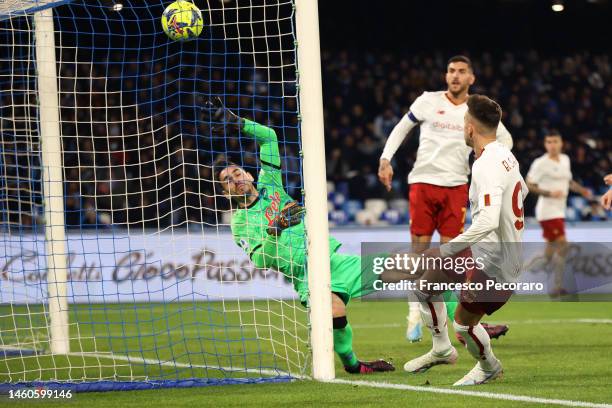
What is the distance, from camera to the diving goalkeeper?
678cm

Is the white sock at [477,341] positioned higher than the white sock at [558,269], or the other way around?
the white sock at [477,341]

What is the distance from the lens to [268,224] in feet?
23.7

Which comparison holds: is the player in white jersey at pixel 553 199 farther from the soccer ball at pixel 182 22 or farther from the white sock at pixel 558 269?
the soccer ball at pixel 182 22

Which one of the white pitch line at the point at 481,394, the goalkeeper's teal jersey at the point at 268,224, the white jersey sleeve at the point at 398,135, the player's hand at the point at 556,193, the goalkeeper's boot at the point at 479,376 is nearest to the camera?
the white pitch line at the point at 481,394

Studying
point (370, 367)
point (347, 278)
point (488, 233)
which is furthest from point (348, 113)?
point (488, 233)

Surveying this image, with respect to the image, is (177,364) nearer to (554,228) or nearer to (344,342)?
(344,342)

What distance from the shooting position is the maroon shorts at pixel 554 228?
13898mm

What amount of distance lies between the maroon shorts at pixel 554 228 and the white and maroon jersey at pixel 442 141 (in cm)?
540

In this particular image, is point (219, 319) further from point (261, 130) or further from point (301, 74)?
point (301, 74)

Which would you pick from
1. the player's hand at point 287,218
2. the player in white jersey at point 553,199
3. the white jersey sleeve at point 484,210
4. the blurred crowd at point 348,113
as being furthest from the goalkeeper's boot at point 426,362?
the blurred crowd at point 348,113

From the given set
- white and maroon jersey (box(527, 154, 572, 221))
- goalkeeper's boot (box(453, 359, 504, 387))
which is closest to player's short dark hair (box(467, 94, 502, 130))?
goalkeeper's boot (box(453, 359, 504, 387))

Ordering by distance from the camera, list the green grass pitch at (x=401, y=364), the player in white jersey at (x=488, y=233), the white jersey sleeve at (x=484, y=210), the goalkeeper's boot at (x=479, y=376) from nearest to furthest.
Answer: the green grass pitch at (x=401, y=364) < the white jersey sleeve at (x=484, y=210) < the player in white jersey at (x=488, y=233) < the goalkeeper's boot at (x=479, y=376)

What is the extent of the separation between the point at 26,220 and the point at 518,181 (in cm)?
1151

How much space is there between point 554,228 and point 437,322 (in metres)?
7.73
